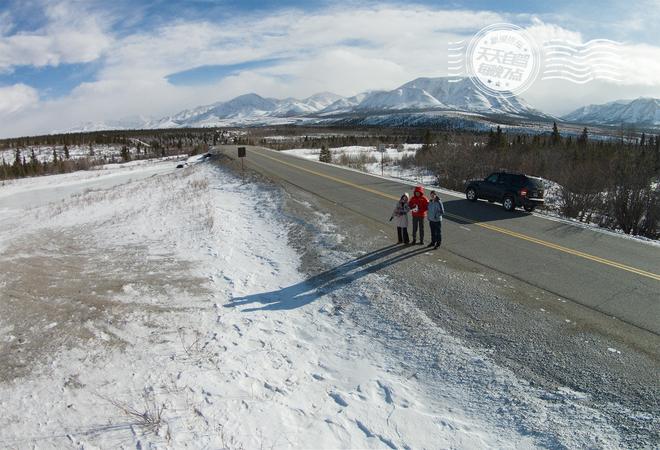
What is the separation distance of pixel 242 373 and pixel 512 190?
15458 mm

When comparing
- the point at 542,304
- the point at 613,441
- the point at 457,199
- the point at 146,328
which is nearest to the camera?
the point at 613,441

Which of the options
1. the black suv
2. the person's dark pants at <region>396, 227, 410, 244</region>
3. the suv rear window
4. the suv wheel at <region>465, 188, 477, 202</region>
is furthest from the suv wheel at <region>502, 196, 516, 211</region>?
the person's dark pants at <region>396, 227, 410, 244</region>

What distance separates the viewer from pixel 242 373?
628 centimetres

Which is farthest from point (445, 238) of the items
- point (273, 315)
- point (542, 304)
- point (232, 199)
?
point (232, 199)

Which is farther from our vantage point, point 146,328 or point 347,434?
point 146,328

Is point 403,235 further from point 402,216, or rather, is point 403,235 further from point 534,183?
point 534,183

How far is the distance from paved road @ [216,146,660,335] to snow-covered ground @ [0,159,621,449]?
3.43m

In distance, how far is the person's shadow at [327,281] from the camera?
895 centimetres

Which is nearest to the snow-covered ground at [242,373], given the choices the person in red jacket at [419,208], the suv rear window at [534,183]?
the person in red jacket at [419,208]

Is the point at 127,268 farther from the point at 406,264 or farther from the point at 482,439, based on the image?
the point at 482,439

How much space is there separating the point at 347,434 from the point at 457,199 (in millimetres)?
17349

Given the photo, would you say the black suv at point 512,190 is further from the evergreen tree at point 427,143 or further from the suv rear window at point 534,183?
the evergreen tree at point 427,143

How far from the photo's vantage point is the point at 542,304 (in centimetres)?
835

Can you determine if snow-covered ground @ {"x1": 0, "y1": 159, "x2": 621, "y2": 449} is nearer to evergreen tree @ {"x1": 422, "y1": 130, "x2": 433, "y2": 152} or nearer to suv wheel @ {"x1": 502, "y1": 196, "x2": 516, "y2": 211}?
suv wheel @ {"x1": 502, "y1": 196, "x2": 516, "y2": 211}
